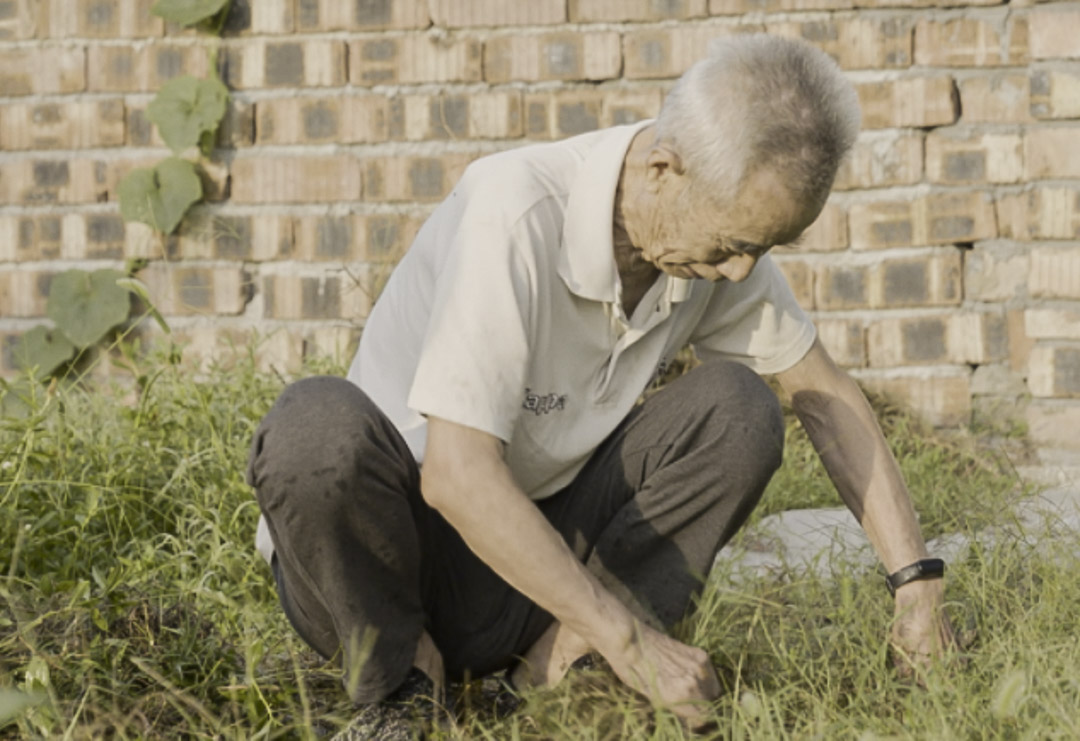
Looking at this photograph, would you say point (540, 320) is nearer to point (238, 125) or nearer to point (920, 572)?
point (920, 572)

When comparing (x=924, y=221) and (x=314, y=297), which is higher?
(x=924, y=221)

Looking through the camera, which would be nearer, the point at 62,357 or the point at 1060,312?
the point at 1060,312

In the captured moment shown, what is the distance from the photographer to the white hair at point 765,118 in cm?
180

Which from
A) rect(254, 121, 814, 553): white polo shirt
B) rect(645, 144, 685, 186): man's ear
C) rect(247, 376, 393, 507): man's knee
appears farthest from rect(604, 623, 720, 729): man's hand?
rect(645, 144, 685, 186): man's ear

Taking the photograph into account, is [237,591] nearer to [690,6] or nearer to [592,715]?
[592,715]

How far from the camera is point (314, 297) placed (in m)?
3.69

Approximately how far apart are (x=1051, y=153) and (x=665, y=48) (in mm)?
1093

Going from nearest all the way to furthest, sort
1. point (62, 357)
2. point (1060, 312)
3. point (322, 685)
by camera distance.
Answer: point (322, 685) < point (1060, 312) < point (62, 357)

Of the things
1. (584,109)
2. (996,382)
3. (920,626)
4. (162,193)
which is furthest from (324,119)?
(920,626)

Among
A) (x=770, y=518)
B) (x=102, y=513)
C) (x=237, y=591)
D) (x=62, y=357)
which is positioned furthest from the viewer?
(x=62, y=357)

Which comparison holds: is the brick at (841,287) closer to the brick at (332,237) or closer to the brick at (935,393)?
the brick at (935,393)

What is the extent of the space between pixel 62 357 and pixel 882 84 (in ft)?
8.15

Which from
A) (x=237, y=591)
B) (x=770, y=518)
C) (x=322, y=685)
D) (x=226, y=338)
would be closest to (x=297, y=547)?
(x=322, y=685)

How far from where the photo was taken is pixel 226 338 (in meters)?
3.72
